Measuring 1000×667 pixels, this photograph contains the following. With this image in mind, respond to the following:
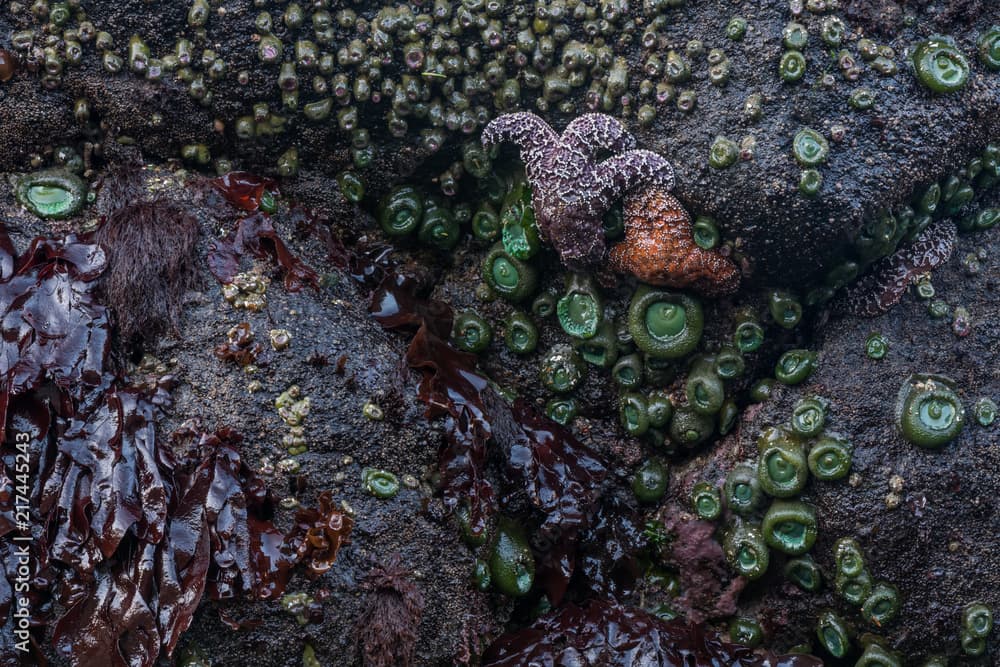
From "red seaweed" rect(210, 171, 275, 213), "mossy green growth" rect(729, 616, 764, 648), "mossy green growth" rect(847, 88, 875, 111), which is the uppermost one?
"mossy green growth" rect(847, 88, 875, 111)

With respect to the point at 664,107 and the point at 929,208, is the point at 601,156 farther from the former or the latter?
the point at 929,208

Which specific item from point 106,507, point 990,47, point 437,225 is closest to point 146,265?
point 106,507

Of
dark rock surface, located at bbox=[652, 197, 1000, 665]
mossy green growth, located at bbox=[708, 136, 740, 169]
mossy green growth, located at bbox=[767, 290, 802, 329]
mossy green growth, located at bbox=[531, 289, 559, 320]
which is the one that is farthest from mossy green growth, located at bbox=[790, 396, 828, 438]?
mossy green growth, located at bbox=[531, 289, 559, 320]

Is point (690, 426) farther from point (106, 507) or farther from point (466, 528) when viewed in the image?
point (106, 507)

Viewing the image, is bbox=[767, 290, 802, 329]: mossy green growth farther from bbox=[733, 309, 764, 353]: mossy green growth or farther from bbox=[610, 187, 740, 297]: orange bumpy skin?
bbox=[610, 187, 740, 297]: orange bumpy skin

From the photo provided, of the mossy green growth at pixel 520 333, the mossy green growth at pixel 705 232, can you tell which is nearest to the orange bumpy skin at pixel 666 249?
the mossy green growth at pixel 705 232

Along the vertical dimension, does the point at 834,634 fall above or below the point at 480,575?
above

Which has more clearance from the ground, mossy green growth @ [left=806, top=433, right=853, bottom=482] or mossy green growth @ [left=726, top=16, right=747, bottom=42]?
mossy green growth @ [left=726, top=16, right=747, bottom=42]
